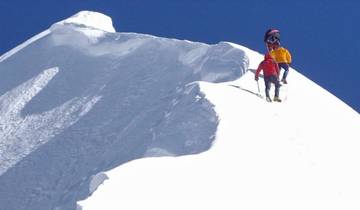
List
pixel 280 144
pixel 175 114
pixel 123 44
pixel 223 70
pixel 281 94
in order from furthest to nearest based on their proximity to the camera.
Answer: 1. pixel 123 44
2. pixel 223 70
3. pixel 281 94
4. pixel 175 114
5. pixel 280 144

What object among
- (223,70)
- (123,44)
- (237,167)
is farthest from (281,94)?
(123,44)

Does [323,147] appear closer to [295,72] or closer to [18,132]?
[295,72]

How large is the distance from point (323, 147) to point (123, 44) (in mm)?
11554

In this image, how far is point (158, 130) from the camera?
80.6ft

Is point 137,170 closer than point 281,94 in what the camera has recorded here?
Yes

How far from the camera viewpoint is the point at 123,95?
97.9ft

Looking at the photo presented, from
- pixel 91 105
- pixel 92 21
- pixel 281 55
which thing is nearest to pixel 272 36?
pixel 281 55

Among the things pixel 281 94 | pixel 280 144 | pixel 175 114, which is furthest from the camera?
pixel 281 94

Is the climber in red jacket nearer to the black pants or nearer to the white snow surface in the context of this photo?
the black pants

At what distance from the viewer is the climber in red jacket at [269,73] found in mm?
25516

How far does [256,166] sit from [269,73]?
4.75 m

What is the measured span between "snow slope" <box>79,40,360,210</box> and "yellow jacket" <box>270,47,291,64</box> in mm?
767

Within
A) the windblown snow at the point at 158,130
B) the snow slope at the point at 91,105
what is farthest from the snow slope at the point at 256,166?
the snow slope at the point at 91,105

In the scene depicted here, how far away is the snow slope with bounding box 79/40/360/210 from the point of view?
1916 cm
